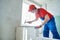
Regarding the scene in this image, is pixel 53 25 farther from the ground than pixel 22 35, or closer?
farther from the ground

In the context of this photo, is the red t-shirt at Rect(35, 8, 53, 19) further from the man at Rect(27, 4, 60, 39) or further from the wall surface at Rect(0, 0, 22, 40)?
the wall surface at Rect(0, 0, 22, 40)

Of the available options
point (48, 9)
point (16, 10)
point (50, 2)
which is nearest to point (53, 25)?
point (48, 9)

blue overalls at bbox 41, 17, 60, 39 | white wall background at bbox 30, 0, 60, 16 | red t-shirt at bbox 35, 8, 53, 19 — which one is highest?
white wall background at bbox 30, 0, 60, 16

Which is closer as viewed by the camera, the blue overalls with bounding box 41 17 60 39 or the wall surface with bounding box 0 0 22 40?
the blue overalls with bounding box 41 17 60 39

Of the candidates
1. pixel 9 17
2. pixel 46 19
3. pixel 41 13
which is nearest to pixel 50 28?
pixel 46 19

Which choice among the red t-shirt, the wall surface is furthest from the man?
the wall surface

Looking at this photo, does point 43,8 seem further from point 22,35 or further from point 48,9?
point 22,35

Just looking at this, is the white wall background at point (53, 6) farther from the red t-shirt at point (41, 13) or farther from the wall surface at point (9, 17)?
the wall surface at point (9, 17)

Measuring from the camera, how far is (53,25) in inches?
60.8

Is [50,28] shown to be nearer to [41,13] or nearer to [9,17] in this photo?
[41,13]

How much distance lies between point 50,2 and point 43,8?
0.14 meters

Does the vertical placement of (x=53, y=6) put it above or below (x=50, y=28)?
above

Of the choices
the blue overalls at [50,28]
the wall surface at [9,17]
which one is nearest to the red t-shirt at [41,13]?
A: the blue overalls at [50,28]

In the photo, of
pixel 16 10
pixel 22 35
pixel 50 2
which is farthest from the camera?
pixel 16 10
